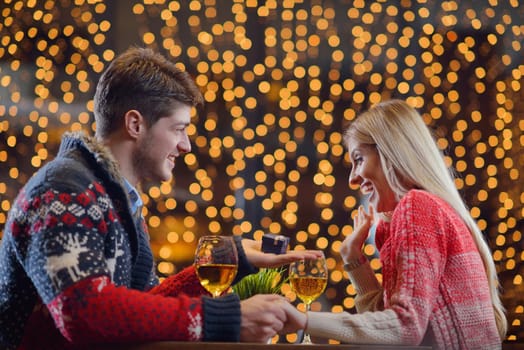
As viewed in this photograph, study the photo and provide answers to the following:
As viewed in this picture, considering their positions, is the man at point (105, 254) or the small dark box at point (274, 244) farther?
the small dark box at point (274, 244)

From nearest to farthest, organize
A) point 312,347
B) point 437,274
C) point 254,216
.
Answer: point 312,347 < point 437,274 < point 254,216

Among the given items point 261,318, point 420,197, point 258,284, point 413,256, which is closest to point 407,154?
point 420,197

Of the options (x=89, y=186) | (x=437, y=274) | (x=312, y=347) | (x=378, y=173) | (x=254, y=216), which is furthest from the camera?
(x=254, y=216)

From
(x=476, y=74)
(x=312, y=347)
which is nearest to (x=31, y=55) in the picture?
(x=476, y=74)

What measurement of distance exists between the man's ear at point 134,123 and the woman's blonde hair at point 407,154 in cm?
55

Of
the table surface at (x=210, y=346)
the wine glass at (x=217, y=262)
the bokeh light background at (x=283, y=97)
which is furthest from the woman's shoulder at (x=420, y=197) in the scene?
the bokeh light background at (x=283, y=97)

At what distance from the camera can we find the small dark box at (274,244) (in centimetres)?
155

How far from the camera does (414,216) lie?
1.48 meters

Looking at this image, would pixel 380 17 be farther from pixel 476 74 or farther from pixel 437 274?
pixel 437 274

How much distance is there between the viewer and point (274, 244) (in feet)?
5.07

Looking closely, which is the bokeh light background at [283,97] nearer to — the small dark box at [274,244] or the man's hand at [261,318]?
the small dark box at [274,244]

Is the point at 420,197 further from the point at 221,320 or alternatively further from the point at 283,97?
the point at 283,97

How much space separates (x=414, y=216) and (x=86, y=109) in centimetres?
196

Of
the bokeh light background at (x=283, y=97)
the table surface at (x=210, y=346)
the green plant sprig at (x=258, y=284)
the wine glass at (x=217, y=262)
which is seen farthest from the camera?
the bokeh light background at (x=283, y=97)
